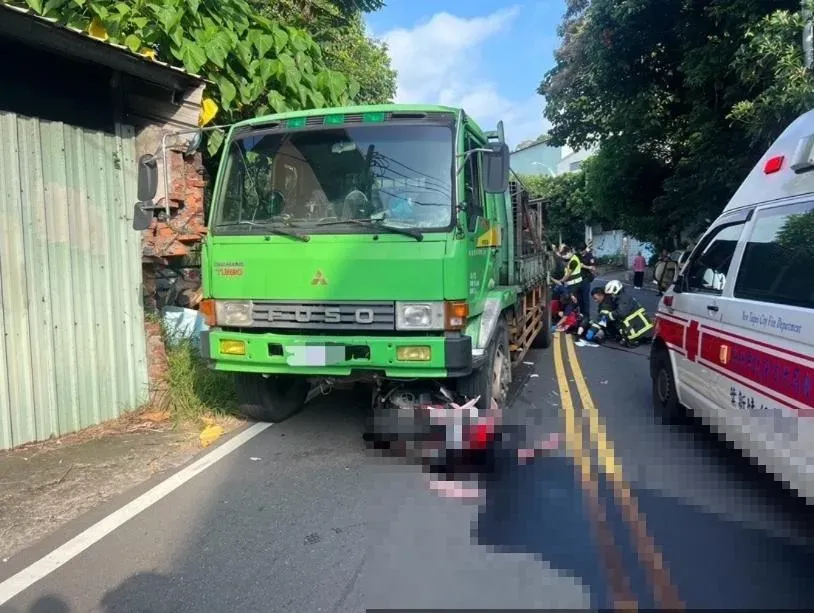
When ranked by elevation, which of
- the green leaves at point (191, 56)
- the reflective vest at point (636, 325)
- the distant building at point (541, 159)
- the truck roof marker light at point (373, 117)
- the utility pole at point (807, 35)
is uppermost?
the distant building at point (541, 159)

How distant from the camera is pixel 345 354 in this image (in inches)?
181

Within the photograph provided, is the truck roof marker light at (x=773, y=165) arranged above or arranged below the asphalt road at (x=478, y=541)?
above

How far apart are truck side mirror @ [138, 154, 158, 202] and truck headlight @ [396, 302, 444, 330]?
2262 mm

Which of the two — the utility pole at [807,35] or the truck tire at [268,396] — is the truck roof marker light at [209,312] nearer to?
the truck tire at [268,396]

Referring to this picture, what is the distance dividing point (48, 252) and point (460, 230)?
10.8 feet

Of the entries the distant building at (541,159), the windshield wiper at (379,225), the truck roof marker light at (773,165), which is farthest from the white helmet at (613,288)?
the distant building at (541,159)

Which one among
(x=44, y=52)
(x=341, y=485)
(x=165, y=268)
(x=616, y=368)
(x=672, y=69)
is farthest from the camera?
(x=672, y=69)

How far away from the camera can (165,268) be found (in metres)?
6.70

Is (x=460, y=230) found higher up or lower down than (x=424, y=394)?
higher up

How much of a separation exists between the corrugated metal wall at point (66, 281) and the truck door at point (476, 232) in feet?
10.5

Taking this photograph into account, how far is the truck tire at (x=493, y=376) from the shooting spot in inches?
193

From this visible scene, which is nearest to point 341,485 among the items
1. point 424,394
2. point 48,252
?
point 424,394

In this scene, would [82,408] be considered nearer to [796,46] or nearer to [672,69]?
[796,46]

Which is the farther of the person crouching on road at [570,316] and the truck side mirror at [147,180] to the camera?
the person crouching on road at [570,316]
